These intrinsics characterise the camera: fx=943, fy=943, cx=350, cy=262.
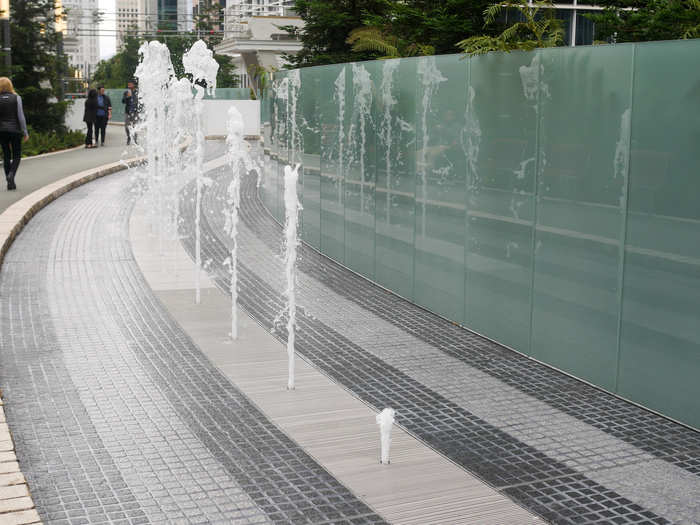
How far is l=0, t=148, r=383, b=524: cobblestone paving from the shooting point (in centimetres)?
483

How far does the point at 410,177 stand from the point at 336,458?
487 cm

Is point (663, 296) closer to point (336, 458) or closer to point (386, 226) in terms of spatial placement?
point (336, 458)

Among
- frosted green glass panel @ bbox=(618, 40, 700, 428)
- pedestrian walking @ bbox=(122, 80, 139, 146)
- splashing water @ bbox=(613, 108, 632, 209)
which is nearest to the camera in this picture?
frosted green glass panel @ bbox=(618, 40, 700, 428)

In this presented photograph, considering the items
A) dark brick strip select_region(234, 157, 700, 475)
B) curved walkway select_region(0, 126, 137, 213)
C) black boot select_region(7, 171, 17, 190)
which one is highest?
black boot select_region(7, 171, 17, 190)

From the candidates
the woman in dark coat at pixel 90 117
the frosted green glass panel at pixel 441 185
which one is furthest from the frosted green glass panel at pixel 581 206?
the woman in dark coat at pixel 90 117

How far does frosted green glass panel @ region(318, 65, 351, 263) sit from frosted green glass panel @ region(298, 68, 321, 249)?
0.62 ft

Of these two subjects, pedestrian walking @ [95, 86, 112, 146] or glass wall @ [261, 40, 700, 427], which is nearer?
glass wall @ [261, 40, 700, 427]

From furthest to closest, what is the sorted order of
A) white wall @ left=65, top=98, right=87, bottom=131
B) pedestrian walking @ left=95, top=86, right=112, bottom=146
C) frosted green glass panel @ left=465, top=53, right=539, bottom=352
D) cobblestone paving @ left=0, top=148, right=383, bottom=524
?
white wall @ left=65, top=98, right=87, bottom=131, pedestrian walking @ left=95, top=86, right=112, bottom=146, frosted green glass panel @ left=465, top=53, right=539, bottom=352, cobblestone paving @ left=0, top=148, right=383, bottom=524

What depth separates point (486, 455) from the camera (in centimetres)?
556

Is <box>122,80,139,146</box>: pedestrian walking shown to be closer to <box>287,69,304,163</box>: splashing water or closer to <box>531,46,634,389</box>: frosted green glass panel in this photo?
<box>287,69,304,163</box>: splashing water

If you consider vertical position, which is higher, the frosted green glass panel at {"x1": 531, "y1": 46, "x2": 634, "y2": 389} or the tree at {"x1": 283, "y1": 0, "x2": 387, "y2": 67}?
the tree at {"x1": 283, "y1": 0, "x2": 387, "y2": 67}

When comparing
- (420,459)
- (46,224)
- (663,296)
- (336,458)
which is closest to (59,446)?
(336,458)

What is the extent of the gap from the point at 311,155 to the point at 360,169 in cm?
196

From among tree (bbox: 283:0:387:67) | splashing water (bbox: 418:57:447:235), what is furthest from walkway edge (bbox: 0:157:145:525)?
tree (bbox: 283:0:387:67)
